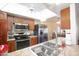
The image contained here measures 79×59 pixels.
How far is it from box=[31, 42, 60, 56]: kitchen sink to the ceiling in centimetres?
35

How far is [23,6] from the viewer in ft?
4.83

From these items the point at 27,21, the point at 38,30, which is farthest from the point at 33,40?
the point at 27,21

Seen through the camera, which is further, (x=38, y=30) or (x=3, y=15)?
(x=38, y=30)

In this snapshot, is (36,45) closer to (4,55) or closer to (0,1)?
(4,55)

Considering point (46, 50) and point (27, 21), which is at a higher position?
point (27, 21)

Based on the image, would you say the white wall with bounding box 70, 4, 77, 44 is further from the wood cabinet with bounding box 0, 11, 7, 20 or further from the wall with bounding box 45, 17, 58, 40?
the wood cabinet with bounding box 0, 11, 7, 20

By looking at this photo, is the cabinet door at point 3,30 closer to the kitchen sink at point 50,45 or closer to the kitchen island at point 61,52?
the kitchen island at point 61,52

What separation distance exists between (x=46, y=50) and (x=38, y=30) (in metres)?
0.27

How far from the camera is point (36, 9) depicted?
149cm

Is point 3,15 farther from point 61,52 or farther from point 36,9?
point 61,52

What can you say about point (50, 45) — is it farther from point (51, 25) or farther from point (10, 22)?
point (10, 22)

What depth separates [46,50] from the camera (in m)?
1.48

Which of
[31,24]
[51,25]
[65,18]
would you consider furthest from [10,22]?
[65,18]

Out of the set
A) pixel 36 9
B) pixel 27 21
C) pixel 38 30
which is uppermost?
pixel 36 9
